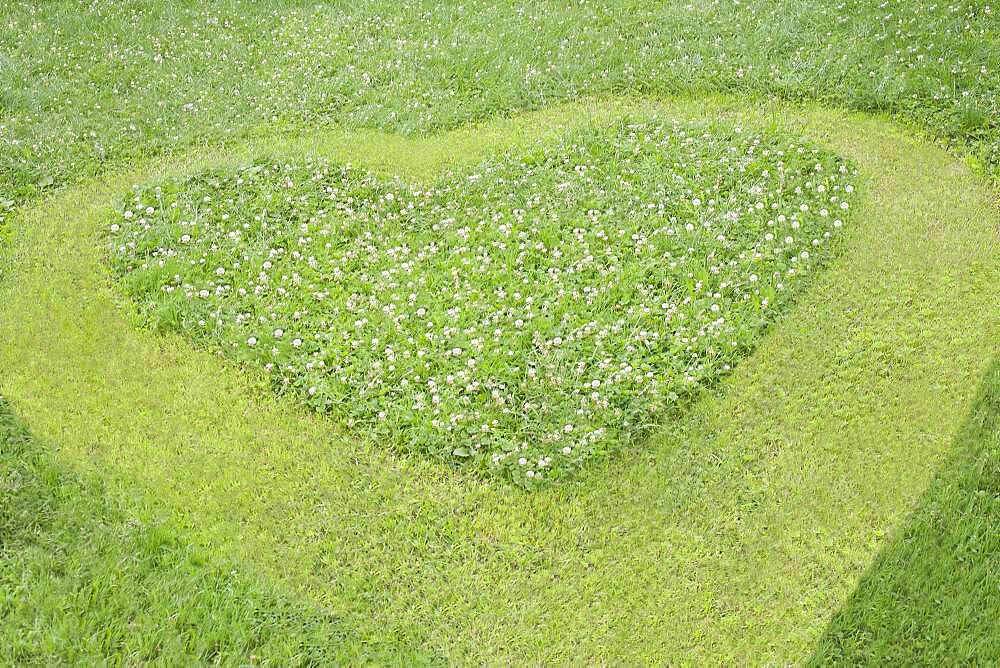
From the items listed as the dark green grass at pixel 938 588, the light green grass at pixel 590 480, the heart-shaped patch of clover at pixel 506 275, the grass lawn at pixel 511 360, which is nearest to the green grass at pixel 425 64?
the grass lawn at pixel 511 360

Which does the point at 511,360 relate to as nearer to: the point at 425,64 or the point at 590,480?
the point at 590,480

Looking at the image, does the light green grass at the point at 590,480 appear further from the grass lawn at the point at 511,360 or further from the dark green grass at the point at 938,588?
the dark green grass at the point at 938,588

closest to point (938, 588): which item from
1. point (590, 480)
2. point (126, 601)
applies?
point (590, 480)

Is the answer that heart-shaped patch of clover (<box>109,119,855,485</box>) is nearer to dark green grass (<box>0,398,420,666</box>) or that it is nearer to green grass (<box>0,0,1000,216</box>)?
dark green grass (<box>0,398,420,666</box>)

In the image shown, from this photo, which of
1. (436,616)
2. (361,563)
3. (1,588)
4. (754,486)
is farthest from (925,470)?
(1,588)

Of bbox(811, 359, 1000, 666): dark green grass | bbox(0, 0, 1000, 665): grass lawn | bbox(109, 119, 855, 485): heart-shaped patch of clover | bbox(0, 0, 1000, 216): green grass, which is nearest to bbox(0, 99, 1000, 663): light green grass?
A: bbox(0, 0, 1000, 665): grass lawn

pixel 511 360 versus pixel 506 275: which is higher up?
pixel 506 275

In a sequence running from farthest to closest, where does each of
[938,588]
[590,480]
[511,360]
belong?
1. [511,360]
2. [590,480]
3. [938,588]
